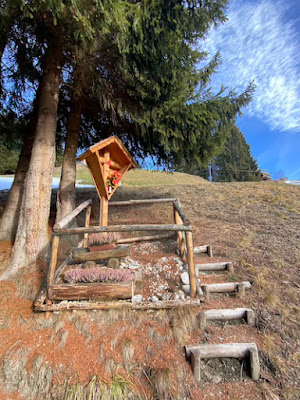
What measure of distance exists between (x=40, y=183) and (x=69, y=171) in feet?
3.75

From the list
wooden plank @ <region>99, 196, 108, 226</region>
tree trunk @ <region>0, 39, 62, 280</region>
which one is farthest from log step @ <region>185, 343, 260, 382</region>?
tree trunk @ <region>0, 39, 62, 280</region>

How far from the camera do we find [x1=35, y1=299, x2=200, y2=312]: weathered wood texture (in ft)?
9.89

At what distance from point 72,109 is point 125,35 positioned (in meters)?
2.61

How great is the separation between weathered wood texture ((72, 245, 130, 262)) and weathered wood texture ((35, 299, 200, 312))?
3.07ft

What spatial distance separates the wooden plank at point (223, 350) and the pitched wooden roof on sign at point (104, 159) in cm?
306

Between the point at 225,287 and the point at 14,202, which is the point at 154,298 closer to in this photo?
the point at 225,287

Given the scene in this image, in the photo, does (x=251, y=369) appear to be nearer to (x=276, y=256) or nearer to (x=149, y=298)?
(x=149, y=298)

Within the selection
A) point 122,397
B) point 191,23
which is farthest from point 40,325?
point 191,23

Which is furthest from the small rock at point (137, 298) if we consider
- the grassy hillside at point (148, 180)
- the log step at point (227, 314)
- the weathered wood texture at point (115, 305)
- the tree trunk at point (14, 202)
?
the grassy hillside at point (148, 180)

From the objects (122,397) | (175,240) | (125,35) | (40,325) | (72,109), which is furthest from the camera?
(72,109)

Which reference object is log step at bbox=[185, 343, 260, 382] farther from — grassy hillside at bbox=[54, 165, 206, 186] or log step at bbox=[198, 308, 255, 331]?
grassy hillside at bbox=[54, 165, 206, 186]

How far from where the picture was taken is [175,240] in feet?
18.0

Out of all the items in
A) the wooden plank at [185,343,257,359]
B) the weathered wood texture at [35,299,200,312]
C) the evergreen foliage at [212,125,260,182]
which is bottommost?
the wooden plank at [185,343,257,359]

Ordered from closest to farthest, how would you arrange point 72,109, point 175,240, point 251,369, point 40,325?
point 251,369
point 40,325
point 175,240
point 72,109
